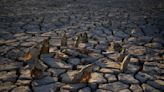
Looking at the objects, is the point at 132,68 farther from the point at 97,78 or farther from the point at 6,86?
the point at 6,86

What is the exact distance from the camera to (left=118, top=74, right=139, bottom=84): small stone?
317 cm

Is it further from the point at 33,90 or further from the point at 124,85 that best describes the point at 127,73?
the point at 33,90

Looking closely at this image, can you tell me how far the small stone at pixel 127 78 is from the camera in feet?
10.4

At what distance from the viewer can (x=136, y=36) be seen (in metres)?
5.12

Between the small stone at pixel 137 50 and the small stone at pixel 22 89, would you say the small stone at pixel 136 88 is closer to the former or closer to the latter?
the small stone at pixel 137 50

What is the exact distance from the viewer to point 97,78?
10.5 feet

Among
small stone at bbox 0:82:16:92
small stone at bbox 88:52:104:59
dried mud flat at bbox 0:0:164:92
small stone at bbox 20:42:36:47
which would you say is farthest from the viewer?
small stone at bbox 20:42:36:47

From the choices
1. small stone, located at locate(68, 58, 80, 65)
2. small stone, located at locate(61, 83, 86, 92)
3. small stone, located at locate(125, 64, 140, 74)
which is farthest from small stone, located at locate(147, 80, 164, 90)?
small stone, located at locate(68, 58, 80, 65)

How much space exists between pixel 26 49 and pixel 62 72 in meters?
1.12

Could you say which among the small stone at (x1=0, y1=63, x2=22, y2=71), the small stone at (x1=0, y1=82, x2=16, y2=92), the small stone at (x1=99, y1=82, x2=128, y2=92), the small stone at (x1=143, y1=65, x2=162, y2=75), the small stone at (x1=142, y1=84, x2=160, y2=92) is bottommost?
the small stone at (x1=142, y1=84, x2=160, y2=92)

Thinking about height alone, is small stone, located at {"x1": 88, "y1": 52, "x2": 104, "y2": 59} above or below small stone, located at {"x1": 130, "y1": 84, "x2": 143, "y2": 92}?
above

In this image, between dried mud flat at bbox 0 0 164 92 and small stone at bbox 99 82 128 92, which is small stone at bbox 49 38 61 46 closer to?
dried mud flat at bbox 0 0 164 92

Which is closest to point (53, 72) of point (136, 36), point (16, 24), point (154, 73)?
point (154, 73)

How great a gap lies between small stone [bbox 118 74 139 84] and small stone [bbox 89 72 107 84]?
244 mm
